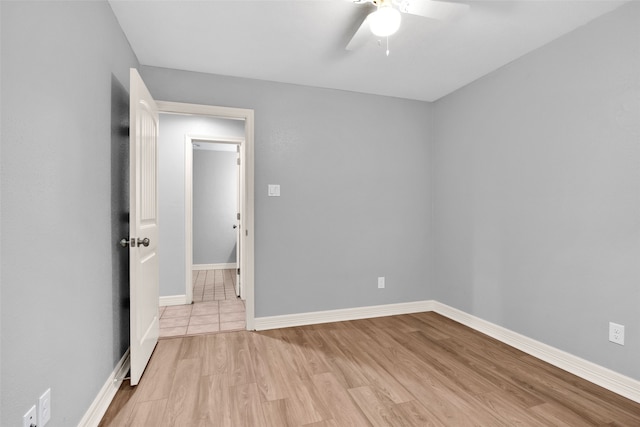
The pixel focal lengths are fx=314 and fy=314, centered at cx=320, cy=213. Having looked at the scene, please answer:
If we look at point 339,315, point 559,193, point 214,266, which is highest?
point 559,193

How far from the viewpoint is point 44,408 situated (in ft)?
3.90

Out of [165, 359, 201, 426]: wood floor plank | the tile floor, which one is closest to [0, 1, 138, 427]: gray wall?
[165, 359, 201, 426]: wood floor plank

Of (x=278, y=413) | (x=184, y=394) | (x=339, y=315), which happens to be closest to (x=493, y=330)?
(x=339, y=315)

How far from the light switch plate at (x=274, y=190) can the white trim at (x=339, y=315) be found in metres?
1.20

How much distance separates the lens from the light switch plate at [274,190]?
307 centimetres

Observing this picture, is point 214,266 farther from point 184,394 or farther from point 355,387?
point 355,387

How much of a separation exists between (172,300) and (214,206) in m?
2.72

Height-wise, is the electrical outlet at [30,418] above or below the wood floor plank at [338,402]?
above

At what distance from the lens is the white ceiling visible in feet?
6.44

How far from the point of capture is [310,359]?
2.40 metres

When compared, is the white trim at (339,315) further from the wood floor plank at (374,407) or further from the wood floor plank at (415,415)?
the wood floor plank at (415,415)

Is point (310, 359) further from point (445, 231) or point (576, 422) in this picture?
point (445, 231)

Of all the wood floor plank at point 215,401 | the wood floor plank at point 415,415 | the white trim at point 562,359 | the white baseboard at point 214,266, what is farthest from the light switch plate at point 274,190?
the white baseboard at point 214,266

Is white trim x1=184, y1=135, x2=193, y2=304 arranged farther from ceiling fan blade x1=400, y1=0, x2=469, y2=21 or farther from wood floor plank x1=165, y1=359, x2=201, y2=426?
ceiling fan blade x1=400, y1=0, x2=469, y2=21
